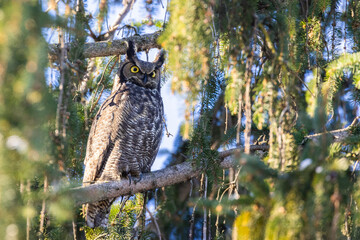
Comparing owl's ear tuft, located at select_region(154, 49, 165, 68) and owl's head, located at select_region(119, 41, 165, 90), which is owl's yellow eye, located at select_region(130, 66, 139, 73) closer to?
owl's head, located at select_region(119, 41, 165, 90)

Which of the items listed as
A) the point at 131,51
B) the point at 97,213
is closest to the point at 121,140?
the point at 97,213

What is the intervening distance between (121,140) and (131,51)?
0.74 meters

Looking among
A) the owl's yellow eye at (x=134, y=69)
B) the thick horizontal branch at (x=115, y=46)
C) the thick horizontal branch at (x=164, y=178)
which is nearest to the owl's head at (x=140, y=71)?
the owl's yellow eye at (x=134, y=69)

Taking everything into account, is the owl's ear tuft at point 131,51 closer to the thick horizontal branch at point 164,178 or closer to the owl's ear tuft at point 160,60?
the owl's ear tuft at point 160,60

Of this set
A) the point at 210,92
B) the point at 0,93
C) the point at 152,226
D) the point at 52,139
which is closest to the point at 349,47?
the point at 210,92

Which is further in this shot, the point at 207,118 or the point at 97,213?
the point at 97,213

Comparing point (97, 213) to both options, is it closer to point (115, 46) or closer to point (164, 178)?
point (164, 178)

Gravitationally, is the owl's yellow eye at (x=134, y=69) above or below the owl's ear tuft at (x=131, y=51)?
below

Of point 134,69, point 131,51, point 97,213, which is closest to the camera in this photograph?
point 97,213

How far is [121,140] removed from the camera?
3062 millimetres

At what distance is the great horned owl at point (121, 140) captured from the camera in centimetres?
300

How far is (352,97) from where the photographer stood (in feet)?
8.18

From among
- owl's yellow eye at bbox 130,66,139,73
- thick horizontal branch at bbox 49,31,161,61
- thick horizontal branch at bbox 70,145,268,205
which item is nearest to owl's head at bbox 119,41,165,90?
owl's yellow eye at bbox 130,66,139,73

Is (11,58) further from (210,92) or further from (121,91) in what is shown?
(121,91)
